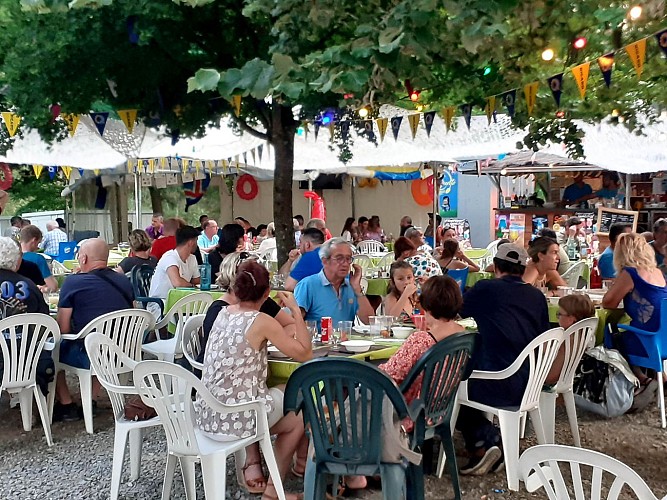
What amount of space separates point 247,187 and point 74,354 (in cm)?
1522

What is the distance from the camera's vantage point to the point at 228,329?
160 inches

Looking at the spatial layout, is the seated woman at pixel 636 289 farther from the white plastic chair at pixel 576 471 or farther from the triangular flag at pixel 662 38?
the white plastic chair at pixel 576 471

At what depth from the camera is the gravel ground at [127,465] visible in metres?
4.71

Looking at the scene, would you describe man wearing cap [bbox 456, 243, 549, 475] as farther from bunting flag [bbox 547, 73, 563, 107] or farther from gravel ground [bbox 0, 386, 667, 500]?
bunting flag [bbox 547, 73, 563, 107]

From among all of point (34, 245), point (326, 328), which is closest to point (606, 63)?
point (326, 328)

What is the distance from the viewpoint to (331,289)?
19.0ft

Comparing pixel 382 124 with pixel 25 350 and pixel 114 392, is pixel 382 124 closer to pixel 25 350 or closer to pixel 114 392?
pixel 25 350

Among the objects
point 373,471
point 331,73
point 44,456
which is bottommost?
point 44,456

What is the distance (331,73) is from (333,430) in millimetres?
1670

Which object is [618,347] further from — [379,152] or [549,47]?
[379,152]

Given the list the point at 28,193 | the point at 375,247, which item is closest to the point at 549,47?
the point at 375,247

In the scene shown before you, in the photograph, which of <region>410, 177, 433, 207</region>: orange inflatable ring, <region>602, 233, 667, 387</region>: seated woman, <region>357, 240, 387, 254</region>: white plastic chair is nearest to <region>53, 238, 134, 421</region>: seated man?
<region>602, 233, 667, 387</region>: seated woman

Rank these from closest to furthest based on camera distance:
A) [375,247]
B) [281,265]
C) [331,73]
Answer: [331,73] < [281,265] < [375,247]

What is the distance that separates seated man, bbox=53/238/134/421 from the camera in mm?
6055
